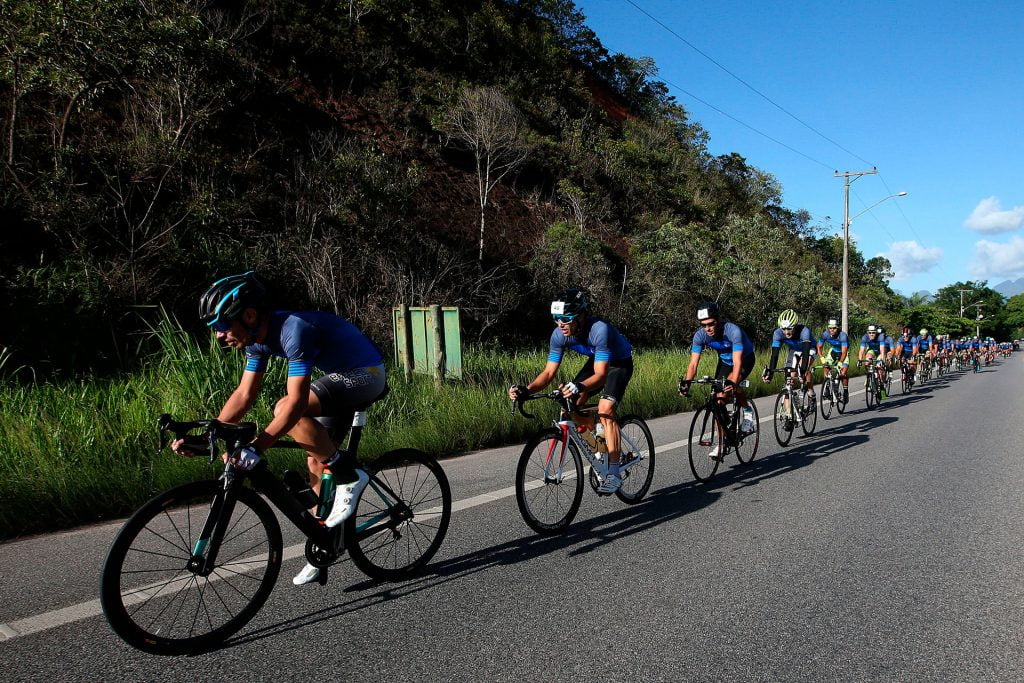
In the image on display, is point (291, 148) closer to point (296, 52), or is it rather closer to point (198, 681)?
point (296, 52)

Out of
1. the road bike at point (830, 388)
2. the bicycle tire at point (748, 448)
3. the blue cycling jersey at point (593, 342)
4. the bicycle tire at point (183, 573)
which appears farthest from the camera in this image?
the road bike at point (830, 388)

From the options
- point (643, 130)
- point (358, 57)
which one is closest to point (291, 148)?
point (358, 57)

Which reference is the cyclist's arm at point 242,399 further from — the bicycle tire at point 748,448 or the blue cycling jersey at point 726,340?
the bicycle tire at point 748,448

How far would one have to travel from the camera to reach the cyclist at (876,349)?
15.1 m

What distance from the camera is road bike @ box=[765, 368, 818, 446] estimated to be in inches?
351

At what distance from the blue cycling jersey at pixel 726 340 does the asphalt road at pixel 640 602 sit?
166 cm

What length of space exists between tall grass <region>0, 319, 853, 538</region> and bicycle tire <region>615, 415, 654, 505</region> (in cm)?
272

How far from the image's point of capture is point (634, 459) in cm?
561

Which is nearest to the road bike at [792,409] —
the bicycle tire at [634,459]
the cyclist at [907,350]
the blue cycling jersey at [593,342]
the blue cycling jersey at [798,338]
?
the blue cycling jersey at [798,338]

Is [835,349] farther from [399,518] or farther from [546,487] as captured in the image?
[399,518]

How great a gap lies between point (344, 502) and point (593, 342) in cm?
241

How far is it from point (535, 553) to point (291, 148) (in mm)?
21680

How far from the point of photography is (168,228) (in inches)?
565

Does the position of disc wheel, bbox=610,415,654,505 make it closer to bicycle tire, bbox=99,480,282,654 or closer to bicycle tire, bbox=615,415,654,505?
bicycle tire, bbox=615,415,654,505
